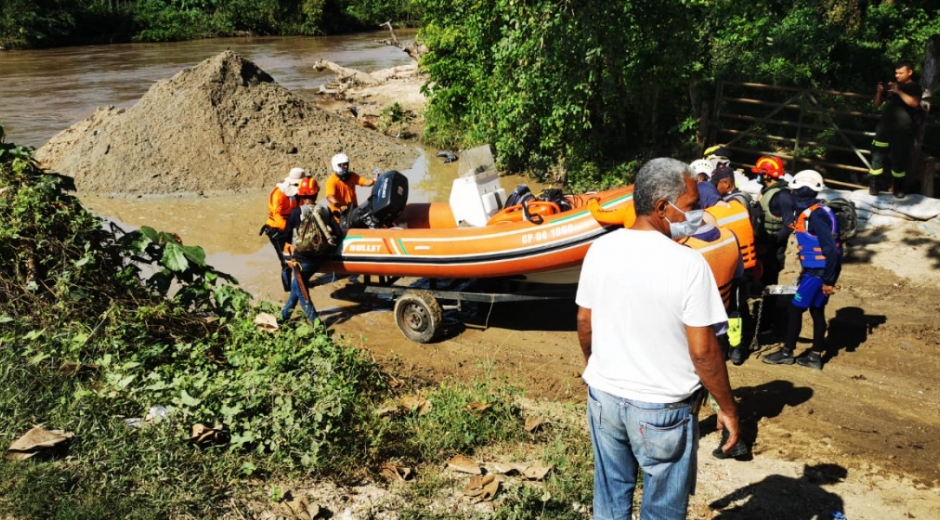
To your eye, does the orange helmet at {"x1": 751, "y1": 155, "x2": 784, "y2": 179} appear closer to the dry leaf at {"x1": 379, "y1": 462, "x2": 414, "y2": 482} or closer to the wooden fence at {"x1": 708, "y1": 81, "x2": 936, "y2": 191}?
the wooden fence at {"x1": 708, "y1": 81, "x2": 936, "y2": 191}

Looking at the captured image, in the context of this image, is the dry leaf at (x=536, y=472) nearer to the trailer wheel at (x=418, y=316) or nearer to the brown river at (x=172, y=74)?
the trailer wheel at (x=418, y=316)

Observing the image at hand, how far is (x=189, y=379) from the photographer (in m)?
4.78

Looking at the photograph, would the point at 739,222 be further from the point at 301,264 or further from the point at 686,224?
the point at 301,264

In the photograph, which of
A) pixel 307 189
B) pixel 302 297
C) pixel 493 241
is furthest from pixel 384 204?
pixel 493 241

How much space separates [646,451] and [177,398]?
2.78 m

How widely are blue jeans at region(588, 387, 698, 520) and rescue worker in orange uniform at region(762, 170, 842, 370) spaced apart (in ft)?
Result: 11.7

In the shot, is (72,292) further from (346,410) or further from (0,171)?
(346,410)

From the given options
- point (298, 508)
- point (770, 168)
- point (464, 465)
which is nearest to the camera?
point (298, 508)

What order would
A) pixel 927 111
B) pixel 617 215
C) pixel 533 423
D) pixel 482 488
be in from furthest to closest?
1. pixel 927 111
2. pixel 617 215
3. pixel 533 423
4. pixel 482 488

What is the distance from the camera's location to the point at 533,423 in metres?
5.04

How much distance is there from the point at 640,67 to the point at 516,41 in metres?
1.72

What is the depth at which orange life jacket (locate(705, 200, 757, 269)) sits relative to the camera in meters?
5.99

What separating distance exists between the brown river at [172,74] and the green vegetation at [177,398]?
2.98 m

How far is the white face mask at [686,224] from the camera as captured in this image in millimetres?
2984
